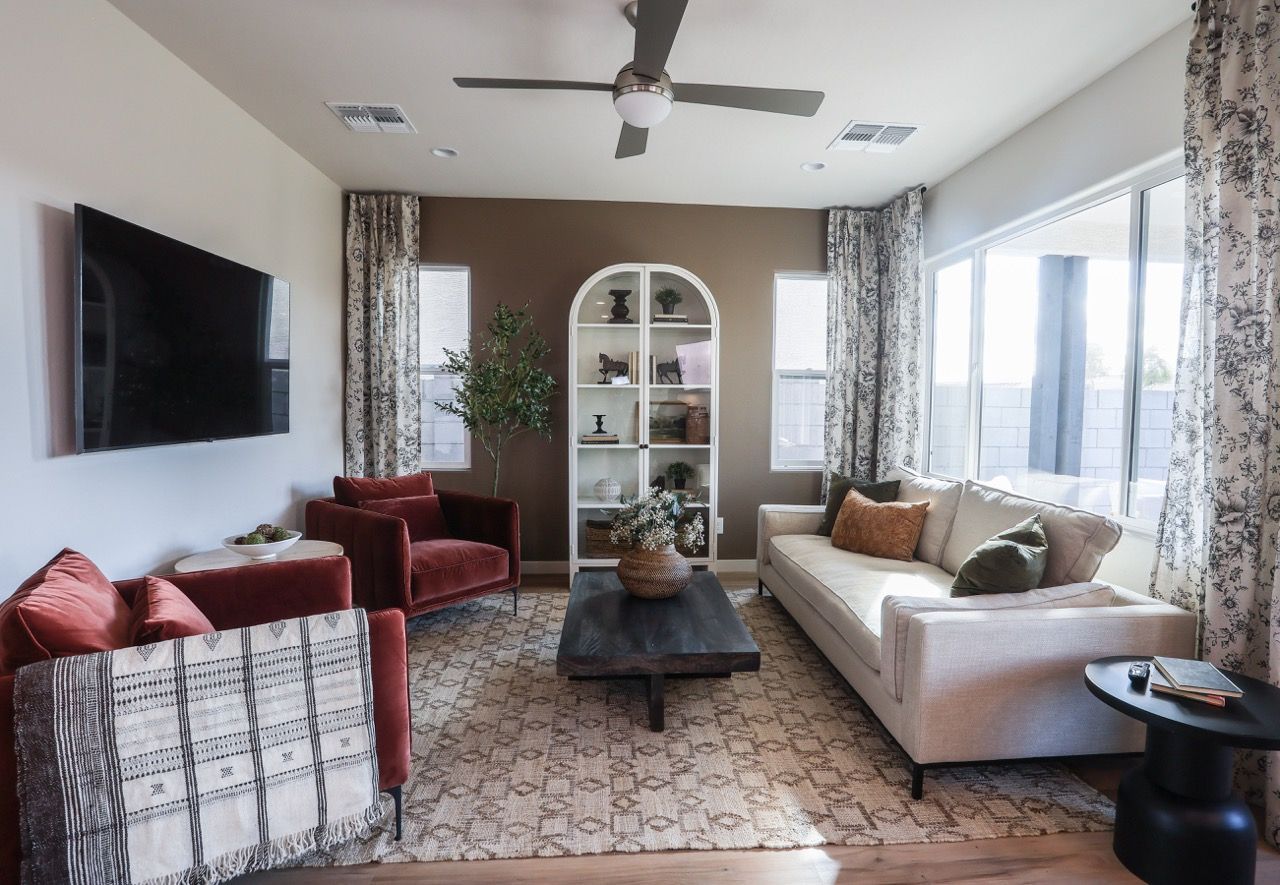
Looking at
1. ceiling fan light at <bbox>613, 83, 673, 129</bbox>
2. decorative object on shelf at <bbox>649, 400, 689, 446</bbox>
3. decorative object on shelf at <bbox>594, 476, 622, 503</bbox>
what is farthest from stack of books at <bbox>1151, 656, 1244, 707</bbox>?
decorative object on shelf at <bbox>594, 476, 622, 503</bbox>

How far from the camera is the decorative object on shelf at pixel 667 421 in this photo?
4.76 metres

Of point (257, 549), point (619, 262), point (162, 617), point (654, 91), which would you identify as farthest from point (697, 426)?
point (162, 617)

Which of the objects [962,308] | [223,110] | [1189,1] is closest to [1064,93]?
[1189,1]

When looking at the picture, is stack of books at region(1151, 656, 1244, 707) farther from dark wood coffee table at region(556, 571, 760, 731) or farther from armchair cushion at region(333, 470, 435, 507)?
armchair cushion at region(333, 470, 435, 507)

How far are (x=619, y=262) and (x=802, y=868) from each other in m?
4.06

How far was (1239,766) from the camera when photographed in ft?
7.07

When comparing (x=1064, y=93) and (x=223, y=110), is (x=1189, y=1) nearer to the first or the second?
(x=1064, y=93)

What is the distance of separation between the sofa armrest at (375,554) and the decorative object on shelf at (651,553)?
1.13m

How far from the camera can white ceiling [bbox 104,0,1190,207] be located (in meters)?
2.47

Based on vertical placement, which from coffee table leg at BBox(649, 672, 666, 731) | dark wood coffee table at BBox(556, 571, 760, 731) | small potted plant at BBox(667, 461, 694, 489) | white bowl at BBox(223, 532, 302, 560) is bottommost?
coffee table leg at BBox(649, 672, 666, 731)

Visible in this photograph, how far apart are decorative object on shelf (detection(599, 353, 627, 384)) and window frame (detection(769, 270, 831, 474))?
1192 mm

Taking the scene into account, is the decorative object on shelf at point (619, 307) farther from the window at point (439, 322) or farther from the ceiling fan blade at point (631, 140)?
the ceiling fan blade at point (631, 140)

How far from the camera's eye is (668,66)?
288 centimetres

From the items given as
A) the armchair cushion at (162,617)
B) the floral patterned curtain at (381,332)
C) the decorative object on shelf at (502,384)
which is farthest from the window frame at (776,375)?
the armchair cushion at (162,617)
